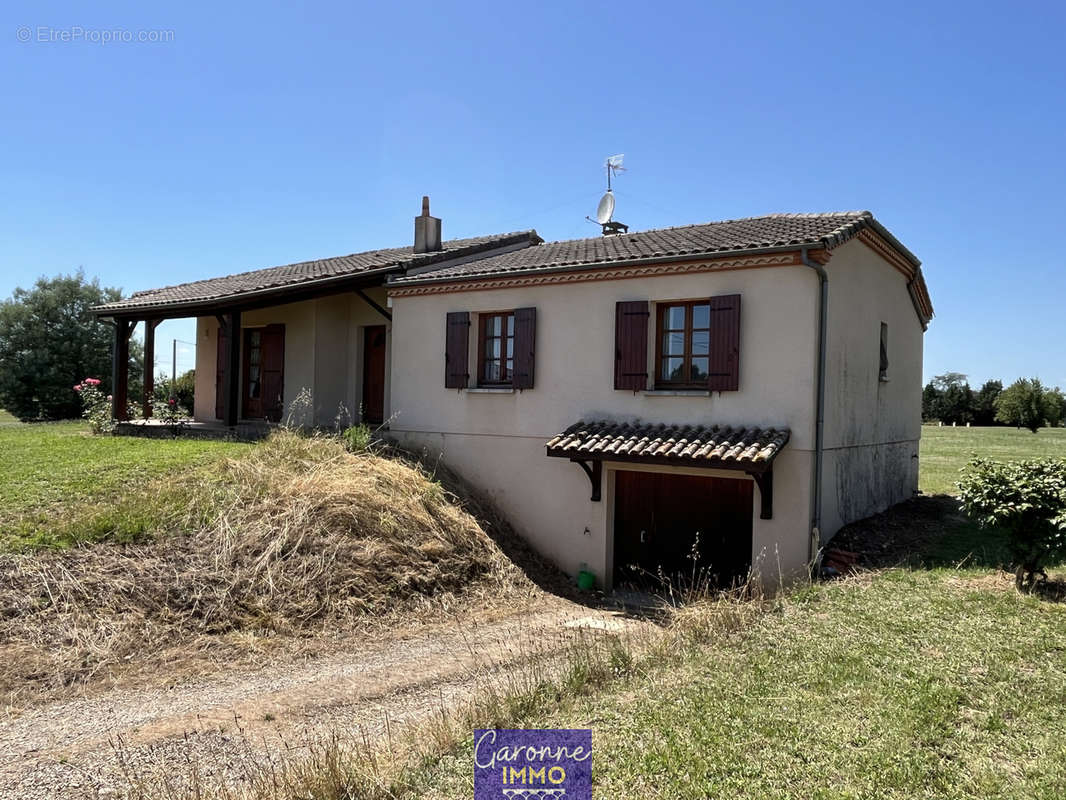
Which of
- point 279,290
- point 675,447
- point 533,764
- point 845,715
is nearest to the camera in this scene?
point 533,764

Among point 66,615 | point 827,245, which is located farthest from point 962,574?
point 66,615

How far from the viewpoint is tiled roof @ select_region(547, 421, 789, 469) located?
10172 millimetres

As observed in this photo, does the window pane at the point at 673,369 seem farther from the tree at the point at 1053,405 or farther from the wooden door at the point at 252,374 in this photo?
the tree at the point at 1053,405

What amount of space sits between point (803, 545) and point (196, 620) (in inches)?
317

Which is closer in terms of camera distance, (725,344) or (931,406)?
(725,344)

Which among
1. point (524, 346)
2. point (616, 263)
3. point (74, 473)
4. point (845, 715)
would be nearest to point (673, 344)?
point (616, 263)

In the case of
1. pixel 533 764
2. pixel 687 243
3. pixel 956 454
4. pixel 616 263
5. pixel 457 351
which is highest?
pixel 687 243

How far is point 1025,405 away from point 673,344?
51.3 m

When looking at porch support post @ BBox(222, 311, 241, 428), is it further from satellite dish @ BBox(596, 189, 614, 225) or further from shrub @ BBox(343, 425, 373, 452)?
satellite dish @ BBox(596, 189, 614, 225)

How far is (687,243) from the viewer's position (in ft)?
40.6

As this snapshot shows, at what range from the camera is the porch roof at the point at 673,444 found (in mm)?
10141

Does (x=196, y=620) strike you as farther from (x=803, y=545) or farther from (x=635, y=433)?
(x=803, y=545)

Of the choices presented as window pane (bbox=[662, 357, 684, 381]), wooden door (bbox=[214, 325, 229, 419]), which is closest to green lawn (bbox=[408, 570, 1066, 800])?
window pane (bbox=[662, 357, 684, 381])

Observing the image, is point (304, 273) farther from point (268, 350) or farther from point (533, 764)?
point (533, 764)
